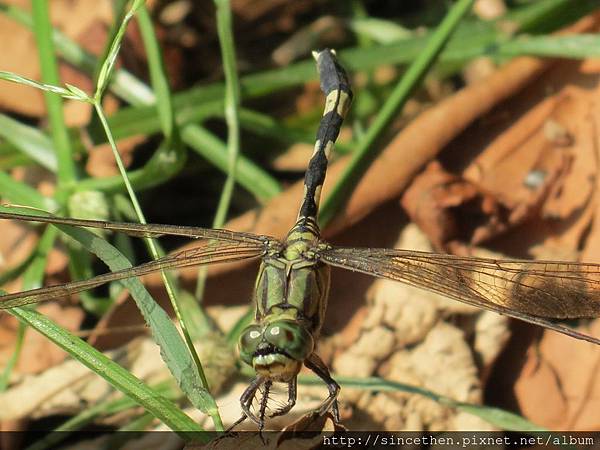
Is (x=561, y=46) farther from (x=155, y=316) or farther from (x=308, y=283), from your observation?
(x=155, y=316)

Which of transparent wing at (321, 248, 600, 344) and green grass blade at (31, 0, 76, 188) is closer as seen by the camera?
transparent wing at (321, 248, 600, 344)

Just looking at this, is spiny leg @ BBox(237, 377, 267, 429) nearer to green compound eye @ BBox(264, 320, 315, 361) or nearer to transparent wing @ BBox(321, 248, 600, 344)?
green compound eye @ BBox(264, 320, 315, 361)

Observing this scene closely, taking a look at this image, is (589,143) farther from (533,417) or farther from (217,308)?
(217,308)

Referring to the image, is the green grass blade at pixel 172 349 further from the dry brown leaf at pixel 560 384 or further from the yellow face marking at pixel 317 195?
the dry brown leaf at pixel 560 384

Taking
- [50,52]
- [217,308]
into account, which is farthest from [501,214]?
[50,52]

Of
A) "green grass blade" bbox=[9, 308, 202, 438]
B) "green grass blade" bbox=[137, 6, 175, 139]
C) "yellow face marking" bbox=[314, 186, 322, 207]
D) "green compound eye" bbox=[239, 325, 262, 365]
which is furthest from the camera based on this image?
"green grass blade" bbox=[137, 6, 175, 139]

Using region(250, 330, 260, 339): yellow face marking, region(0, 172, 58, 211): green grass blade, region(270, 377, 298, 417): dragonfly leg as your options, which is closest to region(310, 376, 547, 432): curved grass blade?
region(270, 377, 298, 417): dragonfly leg
